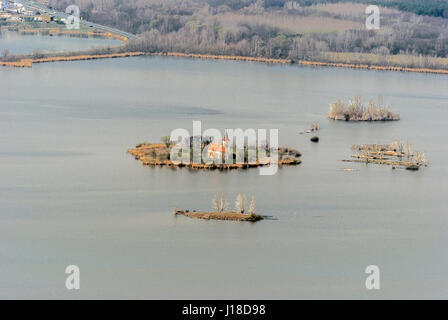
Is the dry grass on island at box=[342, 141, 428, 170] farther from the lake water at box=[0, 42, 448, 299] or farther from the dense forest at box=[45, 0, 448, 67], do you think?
the dense forest at box=[45, 0, 448, 67]

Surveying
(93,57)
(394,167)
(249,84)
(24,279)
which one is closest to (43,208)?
(24,279)

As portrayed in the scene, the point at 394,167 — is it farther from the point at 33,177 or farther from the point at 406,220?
the point at 33,177

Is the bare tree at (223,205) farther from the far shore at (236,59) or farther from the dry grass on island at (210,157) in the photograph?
the far shore at (236,59)

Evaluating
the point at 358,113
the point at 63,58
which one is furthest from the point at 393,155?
the point at 63,58

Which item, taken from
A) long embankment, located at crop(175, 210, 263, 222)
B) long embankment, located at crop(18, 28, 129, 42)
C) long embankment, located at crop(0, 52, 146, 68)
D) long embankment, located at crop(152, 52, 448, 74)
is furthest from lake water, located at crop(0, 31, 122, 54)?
long embankment, located at crop(175, 210, 263, 222)

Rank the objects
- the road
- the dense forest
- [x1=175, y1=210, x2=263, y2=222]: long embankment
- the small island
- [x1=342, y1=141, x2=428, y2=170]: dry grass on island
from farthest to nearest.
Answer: the road, the dense forest, the small island, [x1=342, y1=141, x2=428, y2=170]: dry grass on island, [x1=175, y1=210, x2=263, y2=222]: long embankment

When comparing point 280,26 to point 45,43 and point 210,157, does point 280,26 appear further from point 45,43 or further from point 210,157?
point 210,157
